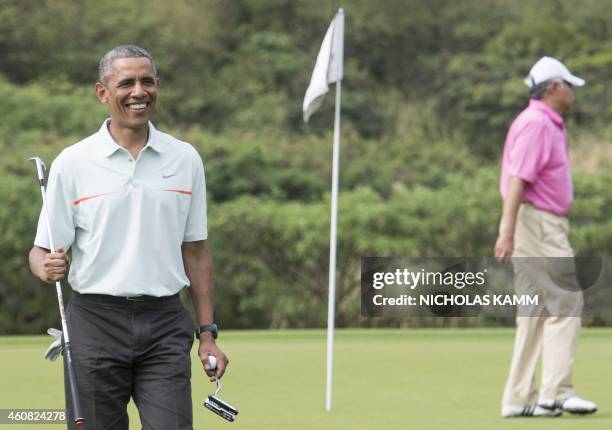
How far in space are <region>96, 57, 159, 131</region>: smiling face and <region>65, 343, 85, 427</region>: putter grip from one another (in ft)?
2.61

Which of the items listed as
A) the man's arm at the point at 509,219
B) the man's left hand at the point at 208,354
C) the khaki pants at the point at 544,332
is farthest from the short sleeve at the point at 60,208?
the khaki pants at the point at 544,332

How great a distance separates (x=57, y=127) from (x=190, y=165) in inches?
768

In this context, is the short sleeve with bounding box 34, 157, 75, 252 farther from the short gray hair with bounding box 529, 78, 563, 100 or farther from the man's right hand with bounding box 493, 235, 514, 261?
the short gray hair with bounding box 529, 78, 563, 100

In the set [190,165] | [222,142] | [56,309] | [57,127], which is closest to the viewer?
[190,165]

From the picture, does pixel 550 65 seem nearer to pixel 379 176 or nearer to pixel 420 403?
pixel 420 403

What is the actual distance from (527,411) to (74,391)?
13.7 ft

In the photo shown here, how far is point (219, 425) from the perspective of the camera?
320 inches

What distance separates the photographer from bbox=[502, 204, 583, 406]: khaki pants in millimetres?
8484

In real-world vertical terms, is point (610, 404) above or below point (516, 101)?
below

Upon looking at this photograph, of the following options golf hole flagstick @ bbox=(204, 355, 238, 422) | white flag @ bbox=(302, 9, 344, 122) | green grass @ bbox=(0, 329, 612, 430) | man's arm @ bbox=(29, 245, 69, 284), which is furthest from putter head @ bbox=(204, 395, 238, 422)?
white flag @ bbox=(302, 9, 344, 122)

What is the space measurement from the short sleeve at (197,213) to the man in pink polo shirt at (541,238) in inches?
140

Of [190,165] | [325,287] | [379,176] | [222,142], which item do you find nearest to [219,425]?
[190,165]

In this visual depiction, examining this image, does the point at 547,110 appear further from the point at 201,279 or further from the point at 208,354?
the point at 208,354

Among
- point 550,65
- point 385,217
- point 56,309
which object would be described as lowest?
point 56,309
